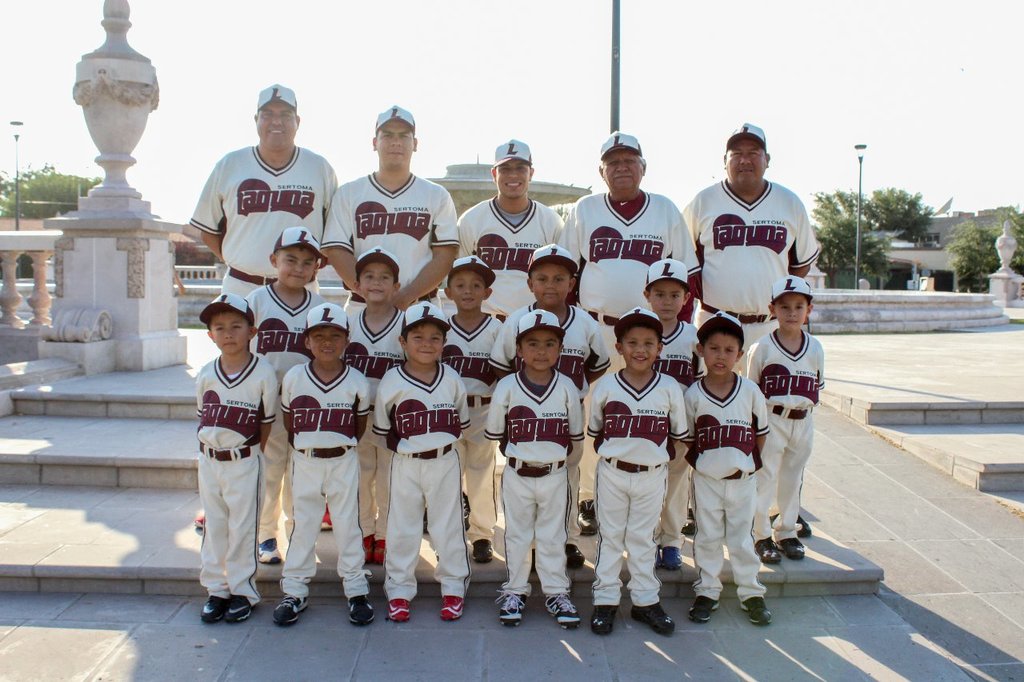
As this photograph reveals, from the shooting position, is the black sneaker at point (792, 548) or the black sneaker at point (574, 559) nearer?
the black sneaker at point (574, 559)

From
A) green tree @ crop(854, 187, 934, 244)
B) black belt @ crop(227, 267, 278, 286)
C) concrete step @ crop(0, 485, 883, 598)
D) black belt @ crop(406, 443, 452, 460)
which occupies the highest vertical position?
green tree @ crop(854, 187, 934, 244)

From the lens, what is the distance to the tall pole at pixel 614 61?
32.5ft

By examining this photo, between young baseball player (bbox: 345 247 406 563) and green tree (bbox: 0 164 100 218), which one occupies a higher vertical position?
green tree (bbox: 0 164 100 218)

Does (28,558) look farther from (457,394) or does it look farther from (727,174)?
(727,174)

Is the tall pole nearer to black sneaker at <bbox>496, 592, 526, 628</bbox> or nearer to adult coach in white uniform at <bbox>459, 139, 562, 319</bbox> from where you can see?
adult coach in white uniform at <bbox>459, 139, 562, 319</bbox>

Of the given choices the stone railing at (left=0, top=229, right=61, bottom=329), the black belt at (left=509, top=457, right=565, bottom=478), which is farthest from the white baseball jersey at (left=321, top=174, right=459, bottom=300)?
the stone railing at (left=0, top=229, right=61, bottom=329)

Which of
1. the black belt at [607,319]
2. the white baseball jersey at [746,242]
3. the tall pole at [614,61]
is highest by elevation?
the tall pole at [614,61]

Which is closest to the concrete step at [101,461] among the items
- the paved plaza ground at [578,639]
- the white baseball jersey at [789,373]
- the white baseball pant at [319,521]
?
the paved plaza ground at [578,639]

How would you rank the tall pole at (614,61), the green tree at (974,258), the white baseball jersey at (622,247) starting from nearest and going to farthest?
the white baseball jersey at (622,247) < the tall pole at (614,61) < the green tree at (974,258)

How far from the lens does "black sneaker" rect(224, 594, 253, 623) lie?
3.73 meters

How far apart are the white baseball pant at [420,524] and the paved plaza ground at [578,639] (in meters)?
0.17

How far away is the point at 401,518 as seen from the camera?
3916mm

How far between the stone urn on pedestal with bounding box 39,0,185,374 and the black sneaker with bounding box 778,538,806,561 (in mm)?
6578

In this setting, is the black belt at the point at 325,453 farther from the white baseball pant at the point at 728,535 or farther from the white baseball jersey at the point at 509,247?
the white baseball pant at the point at 728,535
